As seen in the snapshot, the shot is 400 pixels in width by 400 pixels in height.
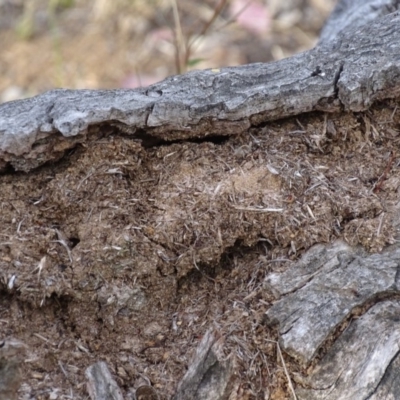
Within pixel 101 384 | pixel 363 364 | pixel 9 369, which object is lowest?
pixel 363 364

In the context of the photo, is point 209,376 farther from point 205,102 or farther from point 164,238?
point 205,102

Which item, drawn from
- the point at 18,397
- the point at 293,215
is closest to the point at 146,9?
the point at 293,215

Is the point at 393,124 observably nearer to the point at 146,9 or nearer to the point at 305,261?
the point at 305,261

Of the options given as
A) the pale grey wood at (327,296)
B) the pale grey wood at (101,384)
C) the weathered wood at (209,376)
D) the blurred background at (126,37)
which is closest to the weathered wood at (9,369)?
the pale grey wood at (101,384)

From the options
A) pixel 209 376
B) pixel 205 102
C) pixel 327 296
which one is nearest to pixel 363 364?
pixel 327 296

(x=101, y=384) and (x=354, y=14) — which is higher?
(x=354, y=14)
